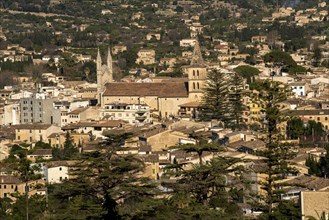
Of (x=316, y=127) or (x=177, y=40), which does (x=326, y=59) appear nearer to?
(x=177, y=40)

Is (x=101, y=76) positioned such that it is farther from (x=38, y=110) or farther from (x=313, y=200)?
(x=313, y=200)

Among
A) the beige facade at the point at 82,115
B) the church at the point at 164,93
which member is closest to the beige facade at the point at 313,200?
the beige facade at the point at 82,115

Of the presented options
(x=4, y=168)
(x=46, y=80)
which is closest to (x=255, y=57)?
(x=46, y=80)

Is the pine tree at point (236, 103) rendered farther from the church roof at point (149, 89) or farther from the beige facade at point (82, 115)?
the beige facade at point (82, 115)

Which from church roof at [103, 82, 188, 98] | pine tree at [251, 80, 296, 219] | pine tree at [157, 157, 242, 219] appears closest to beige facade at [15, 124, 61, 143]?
church roof at [103, 82, 188, 98]

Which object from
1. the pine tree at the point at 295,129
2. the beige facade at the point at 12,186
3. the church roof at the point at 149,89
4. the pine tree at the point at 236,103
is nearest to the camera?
the beige facade at the point at 12,186

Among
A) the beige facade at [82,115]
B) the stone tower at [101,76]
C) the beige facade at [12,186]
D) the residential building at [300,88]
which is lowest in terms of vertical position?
the beige facade at [12,186]
